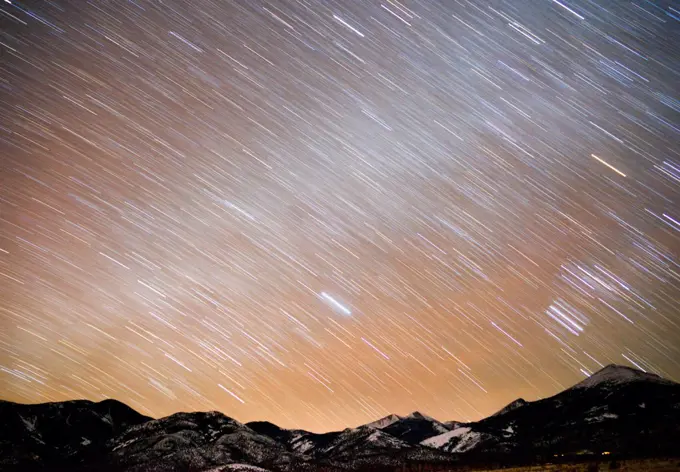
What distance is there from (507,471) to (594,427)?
102 metres

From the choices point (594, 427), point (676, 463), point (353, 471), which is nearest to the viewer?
point (676, 463)

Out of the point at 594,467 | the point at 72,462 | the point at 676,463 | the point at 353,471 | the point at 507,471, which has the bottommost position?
the point at 72,462

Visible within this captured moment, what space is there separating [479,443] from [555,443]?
44.5 m

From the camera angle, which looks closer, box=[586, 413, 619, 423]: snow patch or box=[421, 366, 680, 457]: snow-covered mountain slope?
box=[421, 366, 680, 457]: snow-covered mountain slope

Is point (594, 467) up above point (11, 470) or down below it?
above

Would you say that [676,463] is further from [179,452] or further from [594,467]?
[179,452]

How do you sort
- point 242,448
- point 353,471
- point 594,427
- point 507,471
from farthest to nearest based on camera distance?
1. point 242,448
2. point 594,427
3. point 353,471
4. point 507,471

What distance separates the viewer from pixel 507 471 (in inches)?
2982

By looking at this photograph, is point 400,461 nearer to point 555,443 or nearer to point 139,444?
point 555,443

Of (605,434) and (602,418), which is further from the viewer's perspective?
(602,418)

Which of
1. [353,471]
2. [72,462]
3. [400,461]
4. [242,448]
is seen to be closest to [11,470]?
[72,462]

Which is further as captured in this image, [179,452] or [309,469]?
[179,452]

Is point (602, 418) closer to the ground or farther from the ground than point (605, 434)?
closer to the ground

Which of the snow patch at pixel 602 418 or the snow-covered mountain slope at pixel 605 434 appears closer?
the snow-covered mountain slope at pixel 605 434
